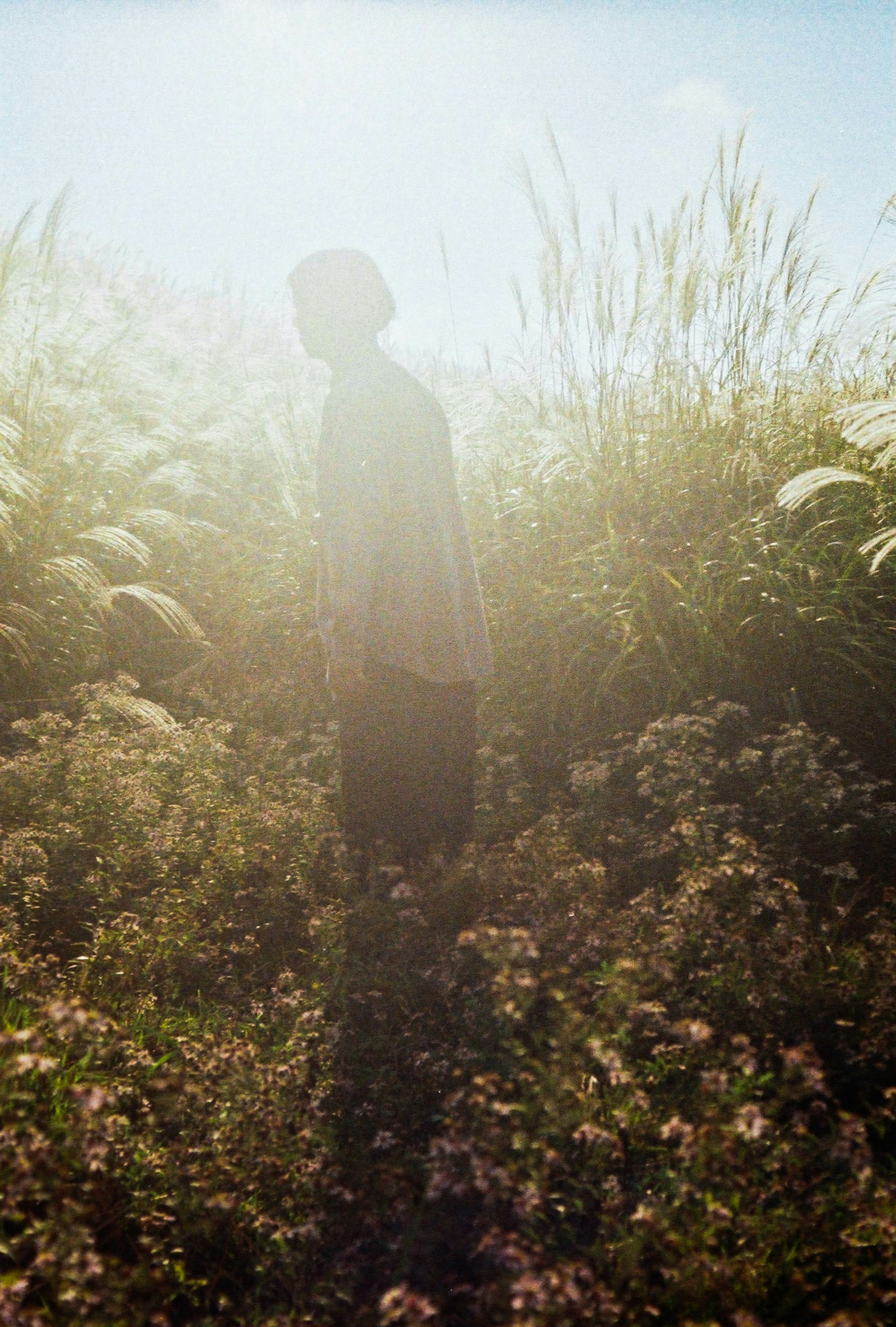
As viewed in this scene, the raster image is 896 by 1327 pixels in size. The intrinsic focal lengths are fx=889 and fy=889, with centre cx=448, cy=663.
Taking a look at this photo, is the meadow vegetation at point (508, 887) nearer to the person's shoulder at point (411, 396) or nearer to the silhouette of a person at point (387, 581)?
the silhouette of a person at point (387, 581)

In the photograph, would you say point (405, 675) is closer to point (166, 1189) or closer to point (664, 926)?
point (664, 926)

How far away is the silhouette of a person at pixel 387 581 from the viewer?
246cm

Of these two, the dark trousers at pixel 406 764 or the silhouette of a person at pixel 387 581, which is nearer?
the silhouette of a person at pixel 387 581

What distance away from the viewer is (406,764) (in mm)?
2611

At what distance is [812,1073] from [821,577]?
1.97m

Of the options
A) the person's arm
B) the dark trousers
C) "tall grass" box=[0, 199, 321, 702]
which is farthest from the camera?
"tall grass" box=[0, 199, 321, 702]

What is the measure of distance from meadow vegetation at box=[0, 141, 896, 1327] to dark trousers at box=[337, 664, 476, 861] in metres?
0.11

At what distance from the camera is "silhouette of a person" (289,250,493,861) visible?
2461 mm

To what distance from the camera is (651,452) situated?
3580 mm

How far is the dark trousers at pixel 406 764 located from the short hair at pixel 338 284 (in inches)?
39.0

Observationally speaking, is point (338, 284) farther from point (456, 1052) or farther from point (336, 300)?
point (456, 1052)

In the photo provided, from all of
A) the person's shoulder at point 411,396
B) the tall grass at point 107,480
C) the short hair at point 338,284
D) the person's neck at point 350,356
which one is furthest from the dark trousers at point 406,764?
the tall grass at point 107,480

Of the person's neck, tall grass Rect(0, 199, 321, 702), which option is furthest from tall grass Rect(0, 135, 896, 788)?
the person's neck

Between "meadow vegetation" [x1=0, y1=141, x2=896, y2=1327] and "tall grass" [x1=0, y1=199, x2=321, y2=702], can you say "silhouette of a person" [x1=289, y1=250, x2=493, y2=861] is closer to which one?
"meadow vegetation" [x1=0, y1=141, x2=896, y2=1327]
